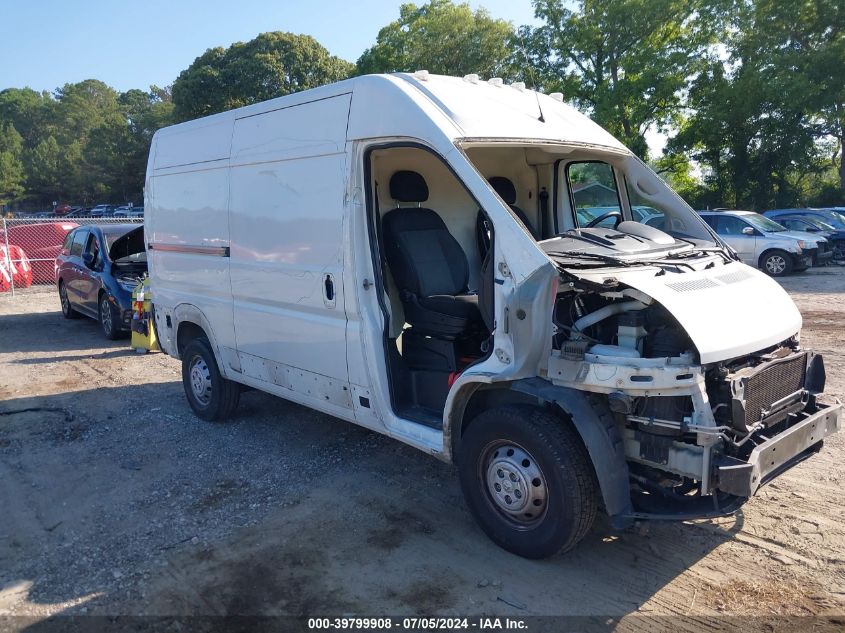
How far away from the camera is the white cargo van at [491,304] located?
3.41 m

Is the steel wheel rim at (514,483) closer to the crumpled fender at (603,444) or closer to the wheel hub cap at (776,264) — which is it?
the crumpled fender at (603,444)

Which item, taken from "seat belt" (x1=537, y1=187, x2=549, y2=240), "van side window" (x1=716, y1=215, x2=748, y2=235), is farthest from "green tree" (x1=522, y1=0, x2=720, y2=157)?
"seat belt" (x1=537, y1=187, x2=549, y2=240)

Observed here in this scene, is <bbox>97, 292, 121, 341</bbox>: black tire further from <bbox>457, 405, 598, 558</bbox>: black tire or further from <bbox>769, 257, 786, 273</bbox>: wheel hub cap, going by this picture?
<bbox>769, 257, 786, 273</bbox>: wheel hub cap

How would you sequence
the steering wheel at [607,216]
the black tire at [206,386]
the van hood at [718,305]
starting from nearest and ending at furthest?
the van hood at [718,305], the steering wheel at [607,216], the black tire at [206,386]

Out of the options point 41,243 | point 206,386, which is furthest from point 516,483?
point 41,243

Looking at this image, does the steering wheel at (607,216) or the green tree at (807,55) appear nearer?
the steering wheel at (607,216)

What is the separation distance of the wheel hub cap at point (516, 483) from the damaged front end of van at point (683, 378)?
1.38 ft

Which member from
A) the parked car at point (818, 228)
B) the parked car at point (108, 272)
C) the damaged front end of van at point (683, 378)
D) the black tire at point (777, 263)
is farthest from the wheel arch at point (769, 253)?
the parked car at point (108, 272)

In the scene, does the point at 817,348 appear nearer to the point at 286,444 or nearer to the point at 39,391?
the point at 286,444

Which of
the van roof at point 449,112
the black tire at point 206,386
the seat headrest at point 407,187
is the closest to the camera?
the van roof at point 449,112

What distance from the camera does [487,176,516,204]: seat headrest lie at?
18.7 feet

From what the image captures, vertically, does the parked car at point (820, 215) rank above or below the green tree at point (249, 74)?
below

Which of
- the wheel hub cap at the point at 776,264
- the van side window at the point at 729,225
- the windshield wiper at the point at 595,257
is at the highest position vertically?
the windshield wiper at the point at 595,257

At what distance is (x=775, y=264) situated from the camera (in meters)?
16.2
